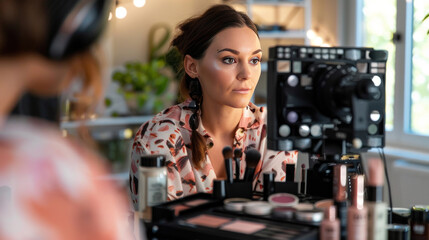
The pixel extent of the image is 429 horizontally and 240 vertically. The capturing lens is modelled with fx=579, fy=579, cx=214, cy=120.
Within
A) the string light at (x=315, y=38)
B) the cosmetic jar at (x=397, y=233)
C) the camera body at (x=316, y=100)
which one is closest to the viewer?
the cosmetic jar at (x=397, y=233)

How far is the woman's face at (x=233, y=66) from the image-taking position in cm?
167

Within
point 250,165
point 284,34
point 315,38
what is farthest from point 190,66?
point 315,38

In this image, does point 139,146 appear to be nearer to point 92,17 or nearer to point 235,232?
point 235,232

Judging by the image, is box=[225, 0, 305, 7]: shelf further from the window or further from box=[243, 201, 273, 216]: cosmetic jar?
box=[243, 201, 273, 216]: cosmetic jar

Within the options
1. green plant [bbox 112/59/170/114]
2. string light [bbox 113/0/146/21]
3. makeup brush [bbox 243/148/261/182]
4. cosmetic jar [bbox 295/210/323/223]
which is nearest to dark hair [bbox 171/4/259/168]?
makeup brush [bbox 243/148/261/182]

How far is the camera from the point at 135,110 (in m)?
3.70

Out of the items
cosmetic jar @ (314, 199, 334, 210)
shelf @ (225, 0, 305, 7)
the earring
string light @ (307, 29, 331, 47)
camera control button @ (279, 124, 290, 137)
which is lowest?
cosmetic jar @ (314, 199, 334, 210)

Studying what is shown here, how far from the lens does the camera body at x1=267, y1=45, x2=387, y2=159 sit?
1.20 meters

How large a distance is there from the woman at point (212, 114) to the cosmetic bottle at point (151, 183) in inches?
16.5

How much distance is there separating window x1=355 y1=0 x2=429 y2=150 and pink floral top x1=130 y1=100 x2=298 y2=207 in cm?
182

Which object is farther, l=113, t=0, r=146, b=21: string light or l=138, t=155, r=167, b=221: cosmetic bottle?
l=113, t=0, r=146, b=21: string light

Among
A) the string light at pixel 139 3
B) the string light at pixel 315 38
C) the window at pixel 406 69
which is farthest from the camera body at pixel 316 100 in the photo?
the string light at pixel 315 38

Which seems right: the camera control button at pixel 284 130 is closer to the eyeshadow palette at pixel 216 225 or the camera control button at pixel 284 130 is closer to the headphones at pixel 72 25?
the eyeshadow palette at pixel 216 225

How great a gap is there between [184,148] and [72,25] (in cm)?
100
